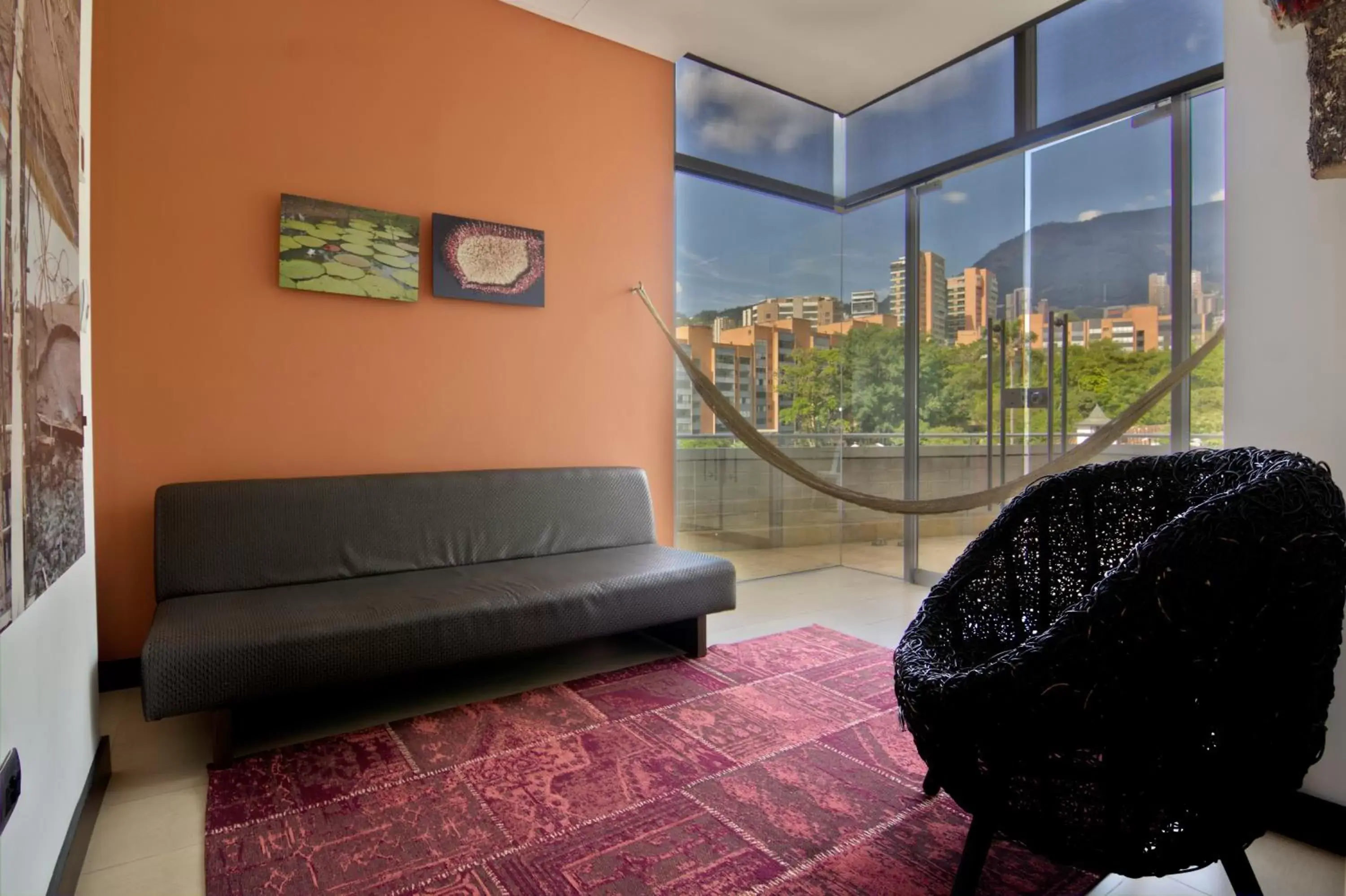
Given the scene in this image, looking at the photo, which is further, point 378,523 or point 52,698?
point 378,523

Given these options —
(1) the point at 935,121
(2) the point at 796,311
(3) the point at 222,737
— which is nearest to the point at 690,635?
(3) the point at 222,737

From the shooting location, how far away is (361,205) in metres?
2.52

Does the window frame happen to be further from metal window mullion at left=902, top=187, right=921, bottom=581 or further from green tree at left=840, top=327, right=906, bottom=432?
green tree at left=840, top=327, right=906, bottom=432

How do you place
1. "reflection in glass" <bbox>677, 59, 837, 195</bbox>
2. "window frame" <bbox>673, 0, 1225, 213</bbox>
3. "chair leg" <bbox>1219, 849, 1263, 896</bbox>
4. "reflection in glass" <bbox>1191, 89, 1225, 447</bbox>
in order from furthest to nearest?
"reflection in glass" <bbox>677, 59, 837, 195</bbox>, "window frame" <bbox>673, 0, 1225, 213</bbox>, "reflection in glass" <bbox>1191, 89, 1225, 447</bbox>, "chair leg" <bbox>1219, 849, 1263, 896</bbox>

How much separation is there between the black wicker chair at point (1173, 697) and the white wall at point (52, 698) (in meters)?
1.31

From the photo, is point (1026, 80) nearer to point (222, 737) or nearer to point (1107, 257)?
point (1107, 257)

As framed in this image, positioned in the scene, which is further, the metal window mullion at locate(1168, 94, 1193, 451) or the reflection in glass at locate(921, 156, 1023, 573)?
the reflection in glass at locate(921, 156, 1023, 573)

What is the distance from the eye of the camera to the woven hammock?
7.67 feet

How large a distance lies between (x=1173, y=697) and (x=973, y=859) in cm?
43

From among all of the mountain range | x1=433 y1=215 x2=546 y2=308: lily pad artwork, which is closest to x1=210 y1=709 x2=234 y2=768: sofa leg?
x1=433 y1=215 x2=546 y2=308: lily pad artwork

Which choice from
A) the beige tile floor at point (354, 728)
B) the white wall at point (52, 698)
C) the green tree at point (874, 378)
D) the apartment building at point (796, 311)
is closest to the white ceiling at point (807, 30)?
the apartment building at point (796, 311)

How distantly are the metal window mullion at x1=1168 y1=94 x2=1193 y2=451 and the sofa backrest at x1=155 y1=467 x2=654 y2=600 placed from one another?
6.82ft

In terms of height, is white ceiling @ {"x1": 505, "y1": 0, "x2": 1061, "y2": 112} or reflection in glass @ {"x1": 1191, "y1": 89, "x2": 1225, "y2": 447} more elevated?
white ceiling @ {"x1": 505, "y1": 0, "x2": 1061, "y2": 112}

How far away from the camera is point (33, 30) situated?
109 cm
